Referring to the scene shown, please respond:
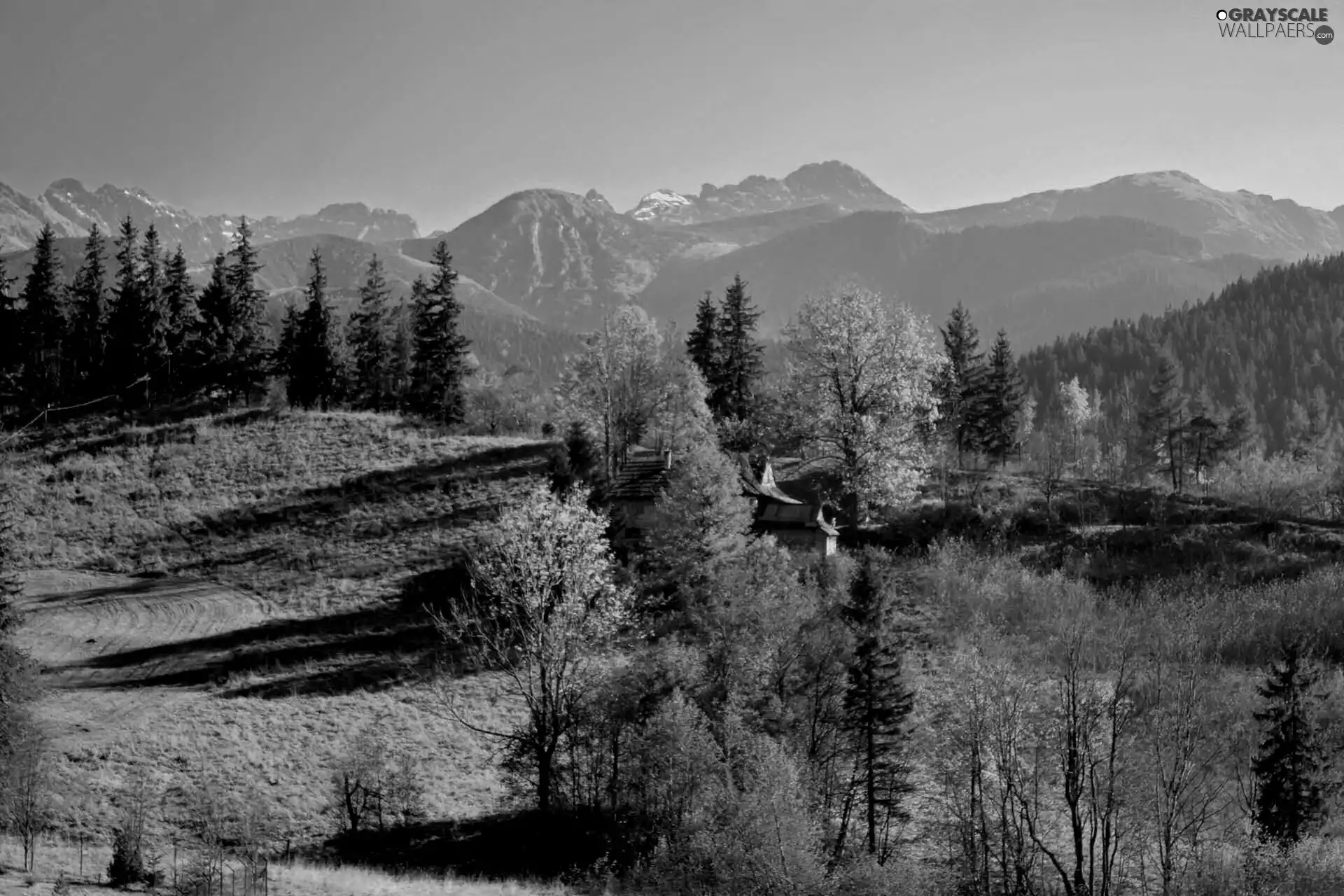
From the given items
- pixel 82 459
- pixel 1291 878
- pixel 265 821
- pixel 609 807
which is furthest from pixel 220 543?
pixel 1291 878

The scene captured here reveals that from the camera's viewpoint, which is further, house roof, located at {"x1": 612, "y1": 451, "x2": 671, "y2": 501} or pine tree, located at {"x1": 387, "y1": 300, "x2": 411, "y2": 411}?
pine tree, located at {"x1": 387, "y1": 300, "x2": 411, "y2": 411}

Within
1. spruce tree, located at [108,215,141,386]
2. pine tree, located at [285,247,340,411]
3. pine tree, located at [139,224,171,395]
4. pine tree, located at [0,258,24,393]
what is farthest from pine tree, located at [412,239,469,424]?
pine tree, located at [0,258,24,393]

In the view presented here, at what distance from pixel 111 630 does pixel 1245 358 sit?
19845 centimetres

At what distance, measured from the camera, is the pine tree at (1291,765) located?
32281 millimetres

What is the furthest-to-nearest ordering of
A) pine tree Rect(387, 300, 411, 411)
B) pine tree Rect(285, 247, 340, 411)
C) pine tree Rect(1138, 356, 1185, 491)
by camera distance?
pine tree Rect(387, 300, 411, 411), pine tree Rect(1138, 356, 1185, 491), pine tree Rect(285, 247, 340, 411)

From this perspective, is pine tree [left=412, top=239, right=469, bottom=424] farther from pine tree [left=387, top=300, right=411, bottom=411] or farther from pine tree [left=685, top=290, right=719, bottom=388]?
pine tree [left=685, top=290, right=719, bottom=388]

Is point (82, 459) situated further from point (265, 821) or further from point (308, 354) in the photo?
point (265, 821)

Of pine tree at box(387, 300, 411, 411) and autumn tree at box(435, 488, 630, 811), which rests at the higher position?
pine tree at box(387, 300, 411, 411)

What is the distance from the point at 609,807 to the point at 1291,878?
22.4 meters

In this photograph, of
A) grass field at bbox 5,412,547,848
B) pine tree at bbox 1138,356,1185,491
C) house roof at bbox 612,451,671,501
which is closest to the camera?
grass field at bbox 5,412,547,848

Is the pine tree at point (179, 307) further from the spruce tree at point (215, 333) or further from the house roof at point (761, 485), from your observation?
the house roof at point (761, 485)

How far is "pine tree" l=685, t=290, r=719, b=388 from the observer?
70.2 meters

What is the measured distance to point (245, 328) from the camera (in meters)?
75.8

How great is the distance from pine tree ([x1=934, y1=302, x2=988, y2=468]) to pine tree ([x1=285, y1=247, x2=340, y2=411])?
4791 cm
